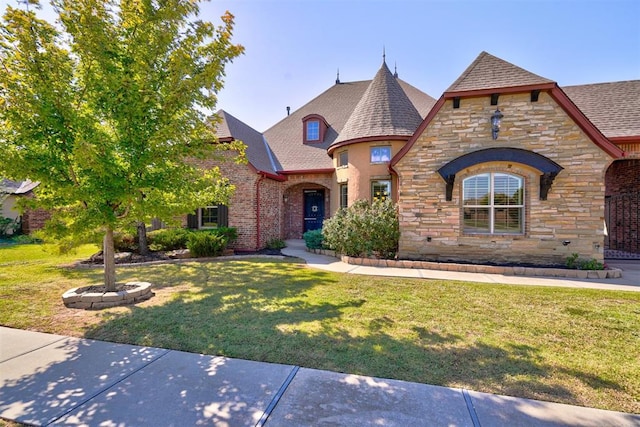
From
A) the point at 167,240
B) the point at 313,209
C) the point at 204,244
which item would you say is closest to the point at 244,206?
the point at 204,244

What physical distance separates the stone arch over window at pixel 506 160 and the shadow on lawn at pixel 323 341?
5.50 meters

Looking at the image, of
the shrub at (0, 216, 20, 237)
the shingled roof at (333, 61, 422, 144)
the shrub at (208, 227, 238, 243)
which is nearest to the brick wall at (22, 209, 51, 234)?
the shrub at (0, 216, 20, 237)

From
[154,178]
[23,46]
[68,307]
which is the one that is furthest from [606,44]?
[68,307]

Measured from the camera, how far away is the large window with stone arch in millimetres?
9008

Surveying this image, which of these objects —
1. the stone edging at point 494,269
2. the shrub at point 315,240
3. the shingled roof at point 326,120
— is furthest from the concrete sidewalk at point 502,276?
the shingled roof at point 326,120

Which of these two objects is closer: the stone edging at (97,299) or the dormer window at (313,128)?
the stone edging at (97,299)

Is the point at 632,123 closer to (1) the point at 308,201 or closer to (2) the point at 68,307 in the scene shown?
(1) the point at 308,201

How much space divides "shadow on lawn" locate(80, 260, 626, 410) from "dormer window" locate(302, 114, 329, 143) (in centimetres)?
1166

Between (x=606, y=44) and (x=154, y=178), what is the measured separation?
13353 mm

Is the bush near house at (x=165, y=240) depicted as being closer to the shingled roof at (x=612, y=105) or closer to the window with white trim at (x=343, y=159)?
the window with white trim at (x=343, y=159)

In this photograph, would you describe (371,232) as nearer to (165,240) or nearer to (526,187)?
(526,187)

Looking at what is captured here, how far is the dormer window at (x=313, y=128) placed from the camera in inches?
648

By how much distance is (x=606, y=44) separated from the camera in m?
8.77

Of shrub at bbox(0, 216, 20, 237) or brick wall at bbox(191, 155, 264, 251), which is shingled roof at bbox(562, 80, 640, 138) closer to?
brick wall at bbox(191, 155, 264, 251)
